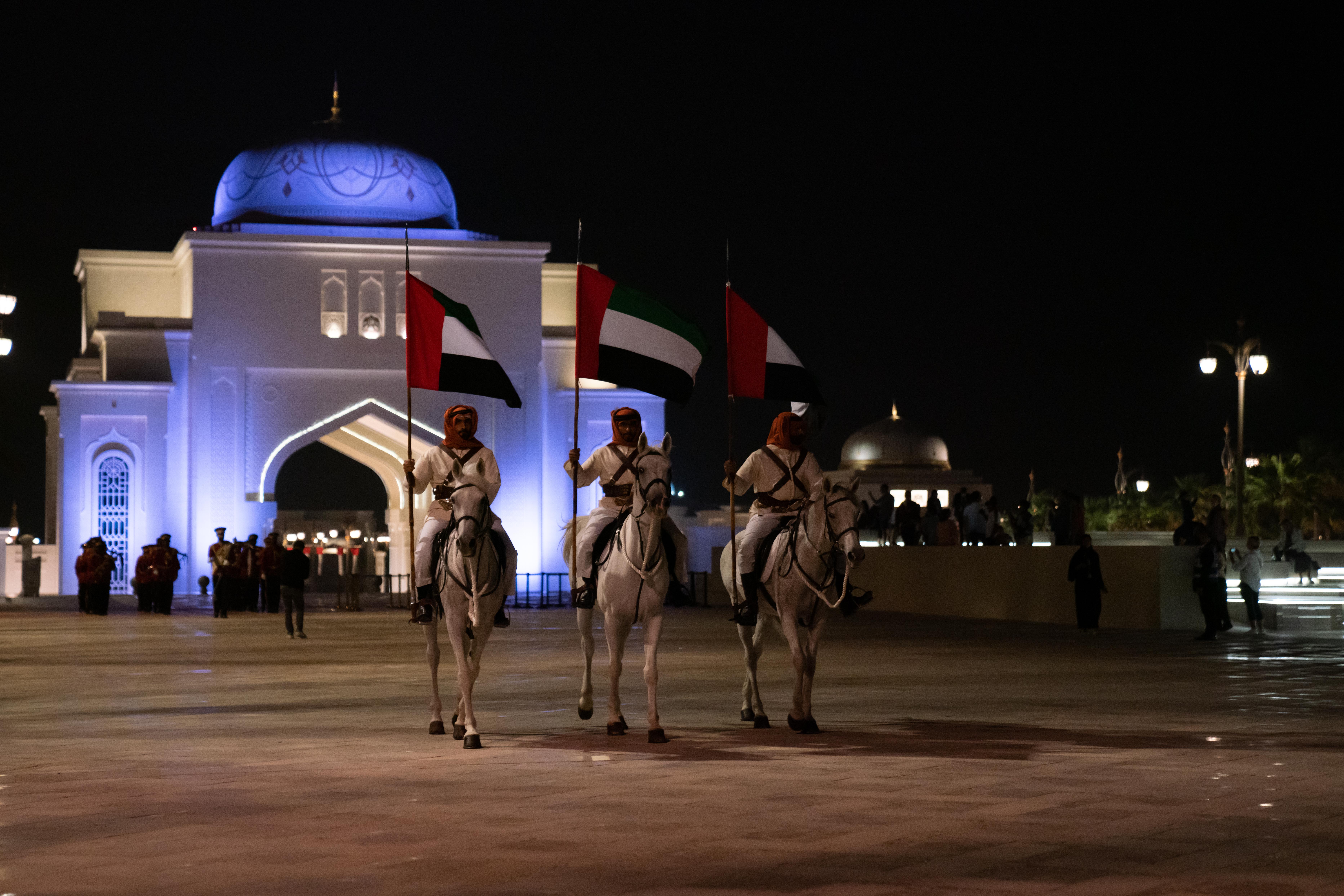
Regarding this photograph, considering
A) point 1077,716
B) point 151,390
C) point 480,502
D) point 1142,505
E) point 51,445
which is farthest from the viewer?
point 1142,505

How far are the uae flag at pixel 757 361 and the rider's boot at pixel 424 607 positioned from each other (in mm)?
2575

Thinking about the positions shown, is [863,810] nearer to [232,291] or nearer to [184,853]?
[184,853]

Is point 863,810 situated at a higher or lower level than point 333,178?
lower

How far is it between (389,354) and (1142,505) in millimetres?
24307

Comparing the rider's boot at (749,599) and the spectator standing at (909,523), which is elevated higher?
the spectator standing at (909,523)

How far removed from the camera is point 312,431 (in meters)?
39.6

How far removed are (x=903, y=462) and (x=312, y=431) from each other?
46165 mm

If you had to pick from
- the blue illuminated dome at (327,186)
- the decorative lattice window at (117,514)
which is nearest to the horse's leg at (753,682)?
the decorative lattice window at (117,514)

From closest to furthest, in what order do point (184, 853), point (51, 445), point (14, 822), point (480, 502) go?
point (184, 853)
point (14, 822)
point (480, 502)
point (51, 445)

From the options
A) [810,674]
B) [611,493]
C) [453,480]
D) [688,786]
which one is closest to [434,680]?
[453,480]

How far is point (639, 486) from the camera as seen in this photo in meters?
9.79

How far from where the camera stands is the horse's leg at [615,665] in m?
9.91

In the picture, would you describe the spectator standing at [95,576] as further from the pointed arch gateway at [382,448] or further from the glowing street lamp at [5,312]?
the pointed arch gateway at [382,448]

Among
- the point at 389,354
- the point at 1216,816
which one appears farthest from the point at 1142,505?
the point at 1216,816
